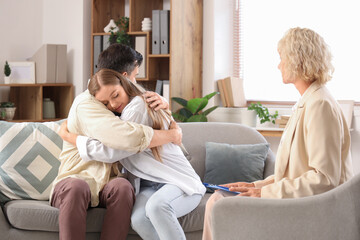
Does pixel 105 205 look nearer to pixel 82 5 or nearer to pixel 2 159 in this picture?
pixel 2 159

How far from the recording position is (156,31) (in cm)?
446

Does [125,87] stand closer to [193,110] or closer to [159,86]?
[193,110]

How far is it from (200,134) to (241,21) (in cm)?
192

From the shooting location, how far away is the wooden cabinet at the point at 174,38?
14.4ft

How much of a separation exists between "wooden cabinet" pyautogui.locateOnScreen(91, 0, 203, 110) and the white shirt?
1.82m

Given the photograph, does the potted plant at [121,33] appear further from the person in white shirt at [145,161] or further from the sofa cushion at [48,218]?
the sofa cushion at [48,218]

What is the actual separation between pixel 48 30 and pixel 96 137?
2966 mm

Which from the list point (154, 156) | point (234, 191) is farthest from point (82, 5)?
point (234, 191)

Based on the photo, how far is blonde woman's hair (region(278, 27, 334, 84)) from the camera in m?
1.77

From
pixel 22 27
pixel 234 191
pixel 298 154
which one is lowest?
pixel 234 191

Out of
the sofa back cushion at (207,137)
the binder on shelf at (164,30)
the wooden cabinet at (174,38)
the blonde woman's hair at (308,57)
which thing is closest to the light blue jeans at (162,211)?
the sofa back cushion at (207,137)

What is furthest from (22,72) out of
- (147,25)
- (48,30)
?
(147,25)

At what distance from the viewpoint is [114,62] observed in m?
2.82

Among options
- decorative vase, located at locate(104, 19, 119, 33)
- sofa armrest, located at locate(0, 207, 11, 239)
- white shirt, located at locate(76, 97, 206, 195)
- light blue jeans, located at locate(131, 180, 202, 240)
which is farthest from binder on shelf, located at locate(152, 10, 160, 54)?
sofa armrest, located at locate(0, 207, 11, 239)
